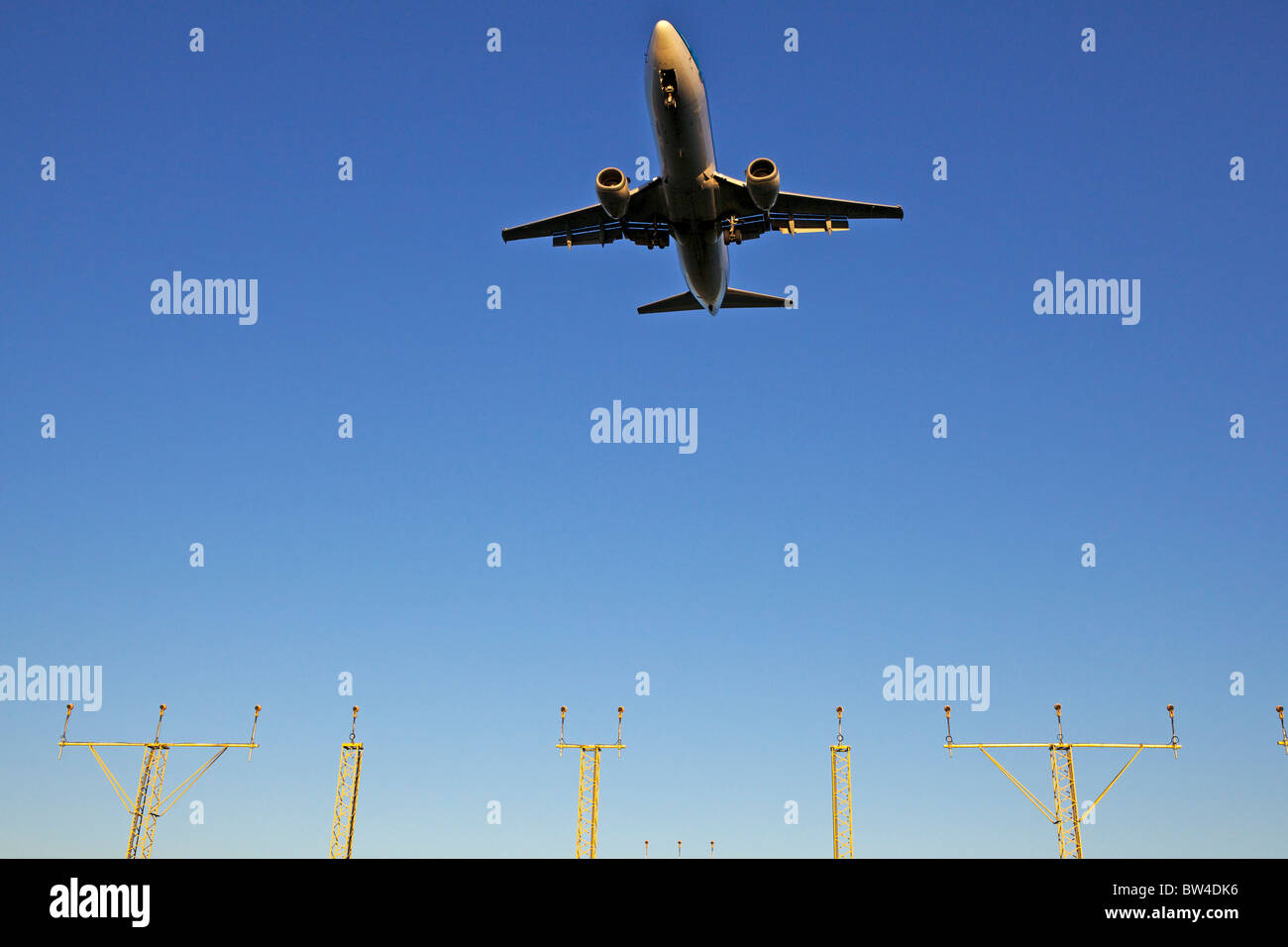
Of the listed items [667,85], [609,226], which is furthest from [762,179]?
[609,226]

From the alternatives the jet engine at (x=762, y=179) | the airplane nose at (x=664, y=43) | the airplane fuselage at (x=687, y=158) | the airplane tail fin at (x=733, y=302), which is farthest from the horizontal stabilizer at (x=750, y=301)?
the airplane nose at (x=664, y=43)

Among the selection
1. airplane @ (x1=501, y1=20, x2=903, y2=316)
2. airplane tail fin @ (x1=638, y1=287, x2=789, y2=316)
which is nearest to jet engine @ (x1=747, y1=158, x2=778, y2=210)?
airplane @ (x1=501, y1=20, x2=903, y2=316)

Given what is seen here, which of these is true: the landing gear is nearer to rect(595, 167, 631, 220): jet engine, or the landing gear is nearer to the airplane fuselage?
the airplane fuselage
